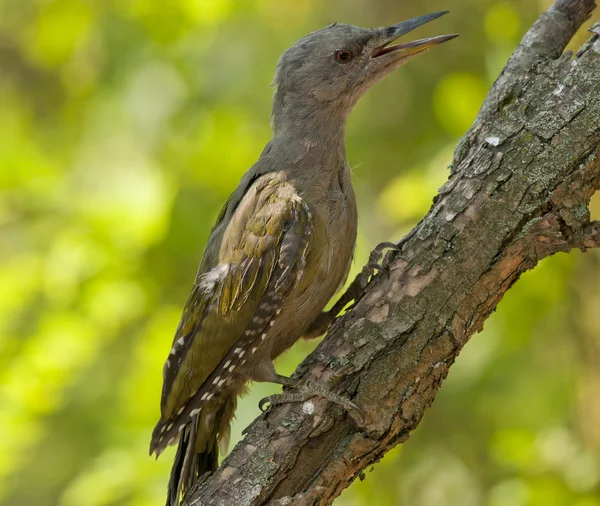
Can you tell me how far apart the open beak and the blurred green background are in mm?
519

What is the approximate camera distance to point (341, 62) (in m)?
3.92

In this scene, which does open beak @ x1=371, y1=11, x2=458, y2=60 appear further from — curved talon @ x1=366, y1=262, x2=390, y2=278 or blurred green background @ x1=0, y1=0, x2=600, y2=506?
curved talon @ x1=366, y1=262, x2=390, y2=278

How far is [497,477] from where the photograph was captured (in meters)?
5.12

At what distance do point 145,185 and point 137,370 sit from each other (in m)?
1.06

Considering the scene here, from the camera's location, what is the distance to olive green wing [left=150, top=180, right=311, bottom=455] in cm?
330

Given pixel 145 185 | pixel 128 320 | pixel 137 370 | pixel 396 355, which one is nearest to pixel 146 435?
pixel 137 370

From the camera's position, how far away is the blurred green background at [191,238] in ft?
13.9

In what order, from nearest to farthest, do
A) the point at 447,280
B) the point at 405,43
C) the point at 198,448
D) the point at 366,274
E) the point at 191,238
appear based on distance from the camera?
the point at 447,280, the point at 366,274, the point at 198,448, the point at 405,43, the point at 191,238

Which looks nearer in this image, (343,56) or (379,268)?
(379,268)

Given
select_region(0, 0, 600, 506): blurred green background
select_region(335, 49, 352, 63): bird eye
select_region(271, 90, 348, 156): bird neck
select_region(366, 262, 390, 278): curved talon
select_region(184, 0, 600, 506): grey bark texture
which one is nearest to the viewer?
select_region(184, 0, 600, 506): grey bark texture

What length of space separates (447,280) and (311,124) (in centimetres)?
140

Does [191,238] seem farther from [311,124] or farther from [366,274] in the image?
[366,274]

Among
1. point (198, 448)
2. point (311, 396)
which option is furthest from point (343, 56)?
point (198, 448)

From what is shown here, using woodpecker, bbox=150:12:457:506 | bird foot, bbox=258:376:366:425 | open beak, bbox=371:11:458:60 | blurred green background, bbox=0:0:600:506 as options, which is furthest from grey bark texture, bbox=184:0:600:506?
blurred green background, bbox=0:0:600:506
